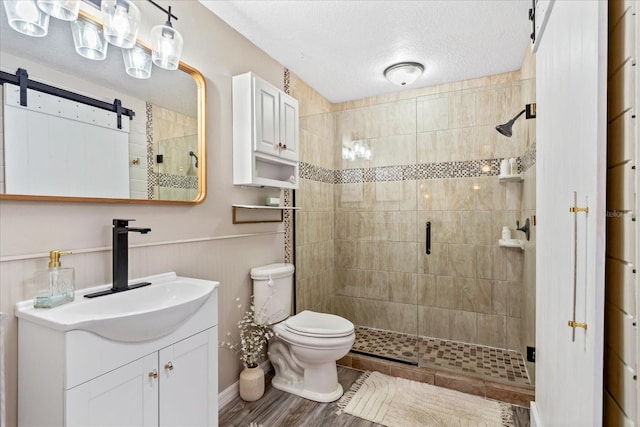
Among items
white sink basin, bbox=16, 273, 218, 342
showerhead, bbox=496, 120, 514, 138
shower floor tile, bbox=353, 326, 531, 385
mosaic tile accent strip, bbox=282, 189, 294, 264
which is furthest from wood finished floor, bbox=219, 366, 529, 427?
showerhead, bbox=496, 120, 514, 138

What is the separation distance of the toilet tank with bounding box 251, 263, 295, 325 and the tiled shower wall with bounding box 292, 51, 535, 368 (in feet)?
1.77

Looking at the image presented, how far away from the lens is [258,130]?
214 cm

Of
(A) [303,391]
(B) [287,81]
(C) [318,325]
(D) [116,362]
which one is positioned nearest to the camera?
(D) [116,362]

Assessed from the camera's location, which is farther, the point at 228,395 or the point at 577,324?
the point at 228,395

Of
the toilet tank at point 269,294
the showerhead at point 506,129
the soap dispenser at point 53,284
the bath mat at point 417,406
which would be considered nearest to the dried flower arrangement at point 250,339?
the toilet tank at point 269,294

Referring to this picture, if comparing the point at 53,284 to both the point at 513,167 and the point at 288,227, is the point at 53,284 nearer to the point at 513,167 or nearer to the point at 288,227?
the point at 288,227

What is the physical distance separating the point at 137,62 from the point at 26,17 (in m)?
0.44

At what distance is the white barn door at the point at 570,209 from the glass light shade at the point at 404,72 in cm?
116

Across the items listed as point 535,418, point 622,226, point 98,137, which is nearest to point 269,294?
point 98,137

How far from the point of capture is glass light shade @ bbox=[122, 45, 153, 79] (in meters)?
1.54

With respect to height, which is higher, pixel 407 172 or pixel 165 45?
pixel 165 45

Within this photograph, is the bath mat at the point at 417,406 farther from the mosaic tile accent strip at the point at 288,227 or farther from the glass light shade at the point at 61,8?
the glass light shade at the point at 61,8

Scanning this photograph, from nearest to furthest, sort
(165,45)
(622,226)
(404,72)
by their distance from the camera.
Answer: (622,226) < (165,45) < (404,72)

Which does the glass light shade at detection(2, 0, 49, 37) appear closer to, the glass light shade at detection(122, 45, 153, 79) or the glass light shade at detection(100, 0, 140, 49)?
the glass light shade at detection(100, 0, 140, 49)
